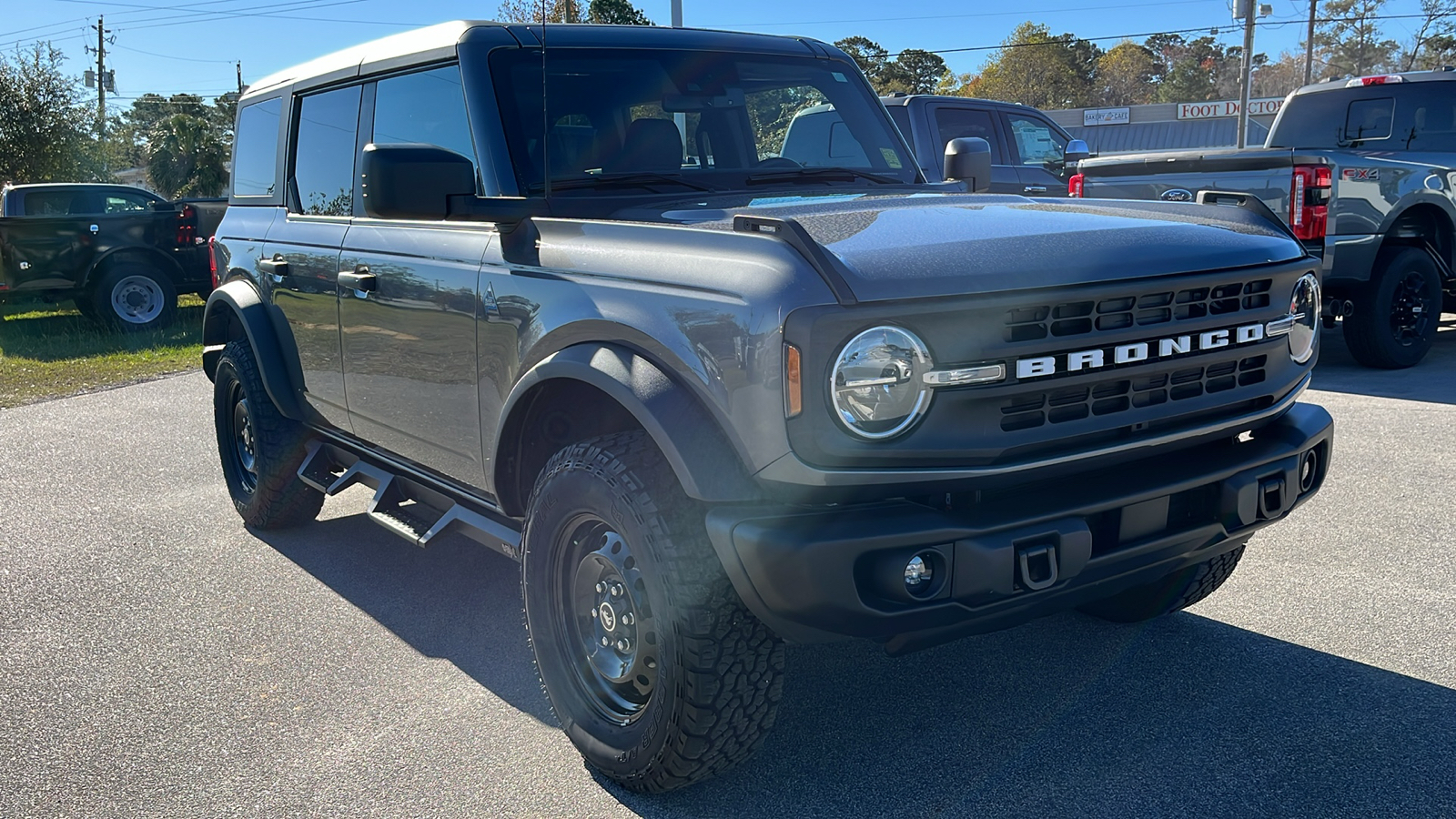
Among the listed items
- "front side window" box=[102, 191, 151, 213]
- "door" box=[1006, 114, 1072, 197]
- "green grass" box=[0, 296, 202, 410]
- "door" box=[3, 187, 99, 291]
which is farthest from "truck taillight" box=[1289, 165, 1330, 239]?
"front side window" box=[102, 191, 151, 213]

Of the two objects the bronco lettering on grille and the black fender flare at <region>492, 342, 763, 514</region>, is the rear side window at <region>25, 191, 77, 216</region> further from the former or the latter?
the bronco lettering on grille

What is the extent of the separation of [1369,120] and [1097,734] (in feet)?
26.3

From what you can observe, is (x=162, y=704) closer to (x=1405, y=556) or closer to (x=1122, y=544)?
→ (x=1122, y=544)

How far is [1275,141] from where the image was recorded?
987 cm

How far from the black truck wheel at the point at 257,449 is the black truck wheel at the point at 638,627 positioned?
232 centimetres

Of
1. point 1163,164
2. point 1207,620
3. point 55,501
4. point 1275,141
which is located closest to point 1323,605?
point 1207,620

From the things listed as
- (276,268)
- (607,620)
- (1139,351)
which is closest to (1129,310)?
(1139,351)

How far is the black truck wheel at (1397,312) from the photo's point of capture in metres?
8.27

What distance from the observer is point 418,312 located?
371 centimetres

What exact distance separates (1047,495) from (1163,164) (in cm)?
646

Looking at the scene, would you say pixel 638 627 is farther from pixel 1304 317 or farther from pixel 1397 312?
pixel 1397 312

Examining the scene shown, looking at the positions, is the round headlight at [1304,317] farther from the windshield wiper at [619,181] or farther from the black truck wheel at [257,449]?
the black truck wheel at [257,449]

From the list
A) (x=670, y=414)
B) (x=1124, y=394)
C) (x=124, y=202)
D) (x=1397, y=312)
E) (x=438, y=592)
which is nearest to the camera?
(x=670, y=414)

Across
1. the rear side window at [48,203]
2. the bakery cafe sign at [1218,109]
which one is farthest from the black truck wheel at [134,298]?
the bakery cafe sign at [1218,109]
